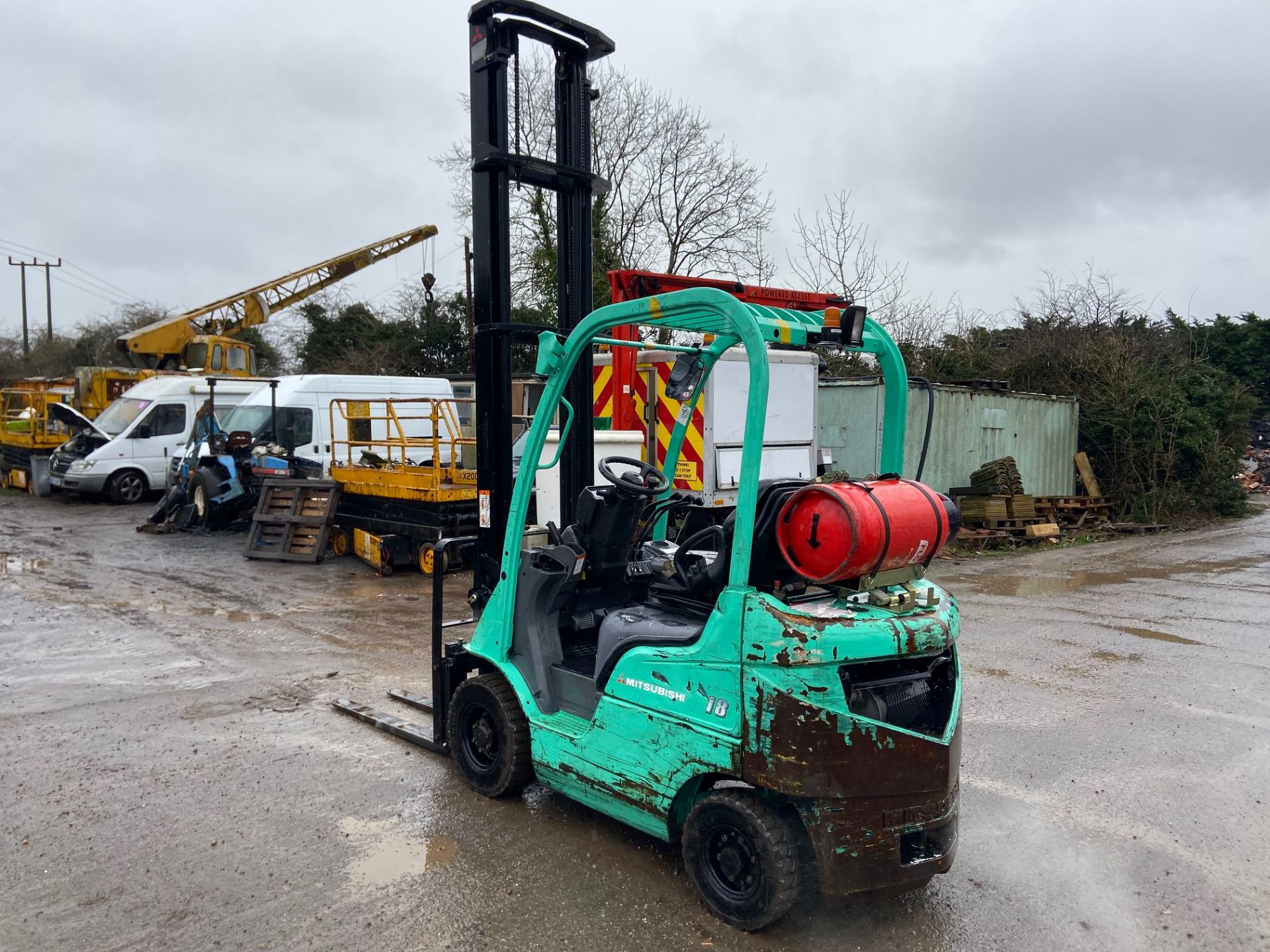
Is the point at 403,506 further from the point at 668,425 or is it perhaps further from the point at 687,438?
the point at 687,438

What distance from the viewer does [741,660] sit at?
329cm

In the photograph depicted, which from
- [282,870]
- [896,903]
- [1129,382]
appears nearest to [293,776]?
[282,870]

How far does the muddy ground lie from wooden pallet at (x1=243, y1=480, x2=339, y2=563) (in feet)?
10.9

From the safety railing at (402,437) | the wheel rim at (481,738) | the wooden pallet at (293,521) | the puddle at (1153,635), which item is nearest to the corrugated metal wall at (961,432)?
the puddle at (1153,635)

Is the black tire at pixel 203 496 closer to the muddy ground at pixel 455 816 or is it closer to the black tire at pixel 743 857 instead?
the muddy ground at pixel 455 816

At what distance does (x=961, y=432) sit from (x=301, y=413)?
35.8ft

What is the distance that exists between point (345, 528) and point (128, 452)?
26.6ft

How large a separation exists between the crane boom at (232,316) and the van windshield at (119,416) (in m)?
5.58

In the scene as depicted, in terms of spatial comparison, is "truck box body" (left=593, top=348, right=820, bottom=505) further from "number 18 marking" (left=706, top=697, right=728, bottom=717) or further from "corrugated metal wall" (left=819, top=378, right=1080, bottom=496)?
"number 18 marking" (left=706, top=697, right=728, bottom=717)

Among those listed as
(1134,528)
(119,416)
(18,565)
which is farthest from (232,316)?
(1134,528)

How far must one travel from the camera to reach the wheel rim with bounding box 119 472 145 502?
17.6 meters

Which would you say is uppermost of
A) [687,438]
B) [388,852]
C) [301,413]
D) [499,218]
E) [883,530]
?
[499,218]

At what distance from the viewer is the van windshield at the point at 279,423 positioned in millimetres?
15414

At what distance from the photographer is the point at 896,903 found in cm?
366
